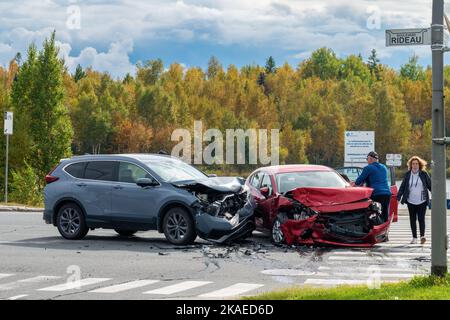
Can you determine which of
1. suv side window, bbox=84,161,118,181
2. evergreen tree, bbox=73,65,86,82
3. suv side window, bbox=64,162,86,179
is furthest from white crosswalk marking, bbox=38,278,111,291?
evergreen tree, bbox=73,65,86,82

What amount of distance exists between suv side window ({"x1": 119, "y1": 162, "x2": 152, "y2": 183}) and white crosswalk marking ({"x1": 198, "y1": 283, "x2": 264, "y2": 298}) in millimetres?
6343

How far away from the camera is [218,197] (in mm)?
17078

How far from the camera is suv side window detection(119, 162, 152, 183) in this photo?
17.8m

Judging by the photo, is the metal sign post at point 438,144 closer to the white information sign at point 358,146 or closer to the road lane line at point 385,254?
the road lane line at point 385,254

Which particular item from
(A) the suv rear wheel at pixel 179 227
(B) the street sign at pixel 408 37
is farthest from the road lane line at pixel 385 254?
(B) the street sign at pixel 408 37

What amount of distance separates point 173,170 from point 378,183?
4.31 metres

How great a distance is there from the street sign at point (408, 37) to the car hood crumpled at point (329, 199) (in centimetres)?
605

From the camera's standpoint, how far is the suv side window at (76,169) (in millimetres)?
18703

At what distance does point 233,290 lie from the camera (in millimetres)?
11141

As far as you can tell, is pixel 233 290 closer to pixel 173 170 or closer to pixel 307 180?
pixel 173 170

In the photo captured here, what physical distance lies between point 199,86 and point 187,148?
36049mm

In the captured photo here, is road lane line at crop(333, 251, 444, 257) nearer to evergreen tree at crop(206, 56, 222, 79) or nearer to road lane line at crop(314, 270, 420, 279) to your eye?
road lane line at crop(314, 270, 420, 279)
